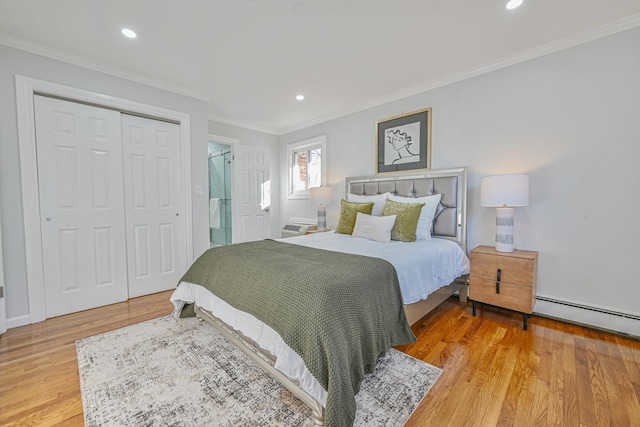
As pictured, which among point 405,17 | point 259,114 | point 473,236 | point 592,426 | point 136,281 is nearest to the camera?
point 592,426

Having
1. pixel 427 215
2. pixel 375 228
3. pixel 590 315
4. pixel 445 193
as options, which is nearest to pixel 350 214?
pixel 375 228

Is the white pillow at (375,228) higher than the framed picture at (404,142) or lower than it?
lower

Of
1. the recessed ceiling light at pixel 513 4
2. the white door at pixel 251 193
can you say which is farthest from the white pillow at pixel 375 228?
the white door at pixel 251 193

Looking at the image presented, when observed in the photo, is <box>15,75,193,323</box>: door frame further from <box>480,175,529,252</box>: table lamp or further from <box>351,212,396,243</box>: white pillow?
<box>480,175,529,252</box>: table lamp

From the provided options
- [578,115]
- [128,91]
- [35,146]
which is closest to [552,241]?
[578,115]

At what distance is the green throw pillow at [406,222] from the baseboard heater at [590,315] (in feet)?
4.26

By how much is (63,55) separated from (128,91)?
53 cm

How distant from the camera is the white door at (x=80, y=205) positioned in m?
2.46

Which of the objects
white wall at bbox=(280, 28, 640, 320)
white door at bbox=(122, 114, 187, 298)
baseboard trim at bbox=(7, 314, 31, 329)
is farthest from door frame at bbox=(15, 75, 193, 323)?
white wall at bbox=(280, 28, 640, 320)

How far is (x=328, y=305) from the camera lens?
4.20ft

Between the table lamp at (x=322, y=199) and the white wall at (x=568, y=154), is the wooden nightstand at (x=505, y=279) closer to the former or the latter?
the white wall at (x=568, y=154)

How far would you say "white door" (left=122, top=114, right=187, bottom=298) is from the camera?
9.64 feet

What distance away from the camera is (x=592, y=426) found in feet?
4.10

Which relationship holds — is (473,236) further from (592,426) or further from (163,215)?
(163,215)
